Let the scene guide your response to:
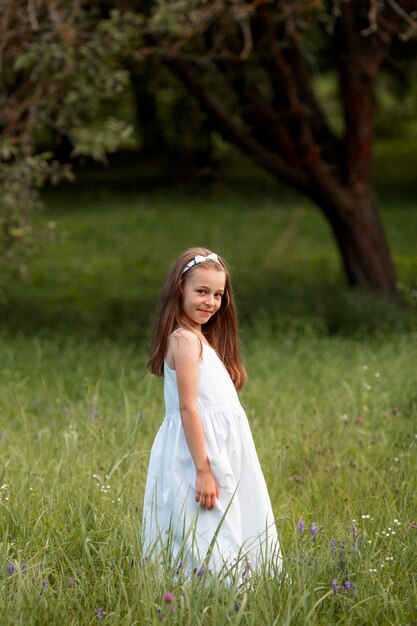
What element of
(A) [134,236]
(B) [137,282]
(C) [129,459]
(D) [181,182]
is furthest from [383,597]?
(D) [181,182]

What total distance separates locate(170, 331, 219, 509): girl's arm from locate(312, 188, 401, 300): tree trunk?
6896 mm

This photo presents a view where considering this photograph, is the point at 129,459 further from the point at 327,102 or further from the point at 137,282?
the point at 327,102

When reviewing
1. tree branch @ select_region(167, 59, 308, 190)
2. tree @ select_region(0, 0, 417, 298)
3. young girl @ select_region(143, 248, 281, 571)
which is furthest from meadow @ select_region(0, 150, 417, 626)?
tree branch @ select_region(167, 59, 308, 190)

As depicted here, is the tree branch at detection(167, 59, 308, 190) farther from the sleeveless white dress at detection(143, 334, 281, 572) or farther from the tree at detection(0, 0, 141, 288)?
the sleeveless white dress at detection(143, 334, 281, 572)

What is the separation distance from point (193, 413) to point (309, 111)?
24.6 feet

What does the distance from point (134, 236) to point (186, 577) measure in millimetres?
14558

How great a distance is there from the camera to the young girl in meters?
3.65

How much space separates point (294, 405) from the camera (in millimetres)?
6492

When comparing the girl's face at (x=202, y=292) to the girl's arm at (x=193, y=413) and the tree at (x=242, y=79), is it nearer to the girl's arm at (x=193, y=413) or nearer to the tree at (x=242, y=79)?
the girl's arm at (x=193, y=413)

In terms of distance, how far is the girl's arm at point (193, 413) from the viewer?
363 centimetres

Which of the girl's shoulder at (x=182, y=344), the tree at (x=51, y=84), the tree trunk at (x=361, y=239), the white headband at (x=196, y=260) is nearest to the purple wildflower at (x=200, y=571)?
the girl's shoulder at (x=182, y=344)

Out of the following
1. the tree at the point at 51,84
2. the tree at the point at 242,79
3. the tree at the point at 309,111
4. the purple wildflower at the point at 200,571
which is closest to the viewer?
the purple wildflower at the point at 200,571

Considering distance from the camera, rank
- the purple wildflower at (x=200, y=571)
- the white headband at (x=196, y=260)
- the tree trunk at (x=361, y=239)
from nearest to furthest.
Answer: the purple wildflower at (x=200, y=571), the white headband at (x=196, y=260), the tree trunk at (x=361, y=239)

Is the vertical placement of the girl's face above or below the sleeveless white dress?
above
